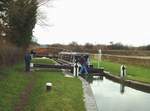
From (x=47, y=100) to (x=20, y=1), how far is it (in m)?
22.0

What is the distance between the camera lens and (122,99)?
16328 mm

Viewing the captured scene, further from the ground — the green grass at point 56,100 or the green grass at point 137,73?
the green grass at point 56,100

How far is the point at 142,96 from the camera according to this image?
17.2 metres

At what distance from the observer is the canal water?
13.9 m

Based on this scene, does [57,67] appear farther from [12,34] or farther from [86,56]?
[12,34]

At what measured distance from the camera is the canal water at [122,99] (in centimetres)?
1387

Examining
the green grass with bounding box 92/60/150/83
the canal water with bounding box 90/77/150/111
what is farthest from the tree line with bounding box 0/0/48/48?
the canal water with bounding box 90/77/150/111

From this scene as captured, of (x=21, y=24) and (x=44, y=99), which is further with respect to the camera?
(x=21, y=24)

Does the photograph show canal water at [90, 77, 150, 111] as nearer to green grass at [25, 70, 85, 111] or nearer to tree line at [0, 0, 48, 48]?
green grass at [25, 70, 85, 111]

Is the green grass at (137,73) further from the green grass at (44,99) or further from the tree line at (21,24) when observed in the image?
the tree line at (21,24)

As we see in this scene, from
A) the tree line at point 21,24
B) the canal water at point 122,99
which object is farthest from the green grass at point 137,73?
the tree line at point 21,24

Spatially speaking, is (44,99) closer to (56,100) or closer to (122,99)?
(56,100)

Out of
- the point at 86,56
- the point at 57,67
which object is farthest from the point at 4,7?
the point at 86,56

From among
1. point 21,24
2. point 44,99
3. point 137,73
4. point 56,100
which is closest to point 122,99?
point 56,100
